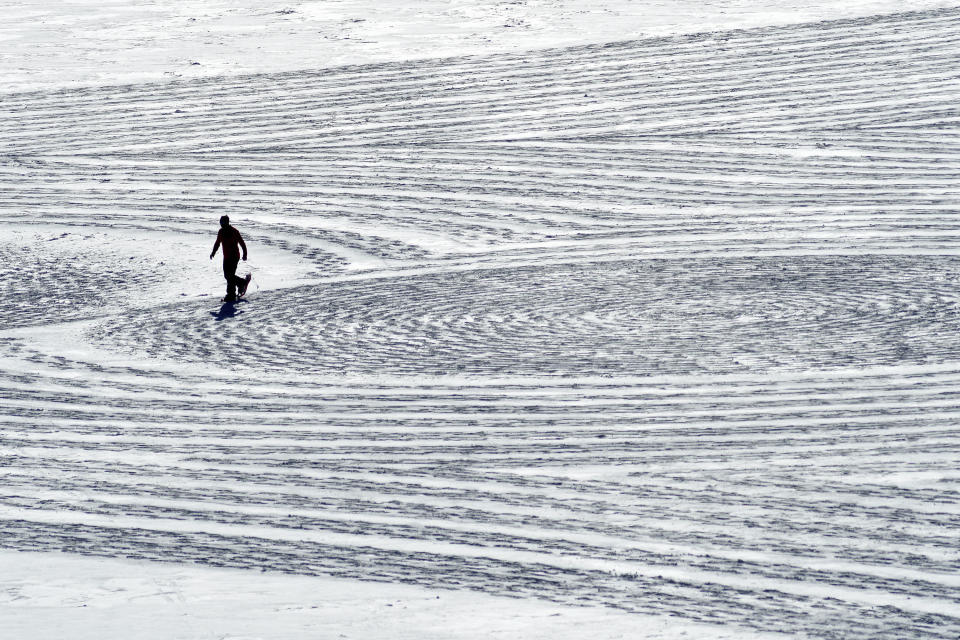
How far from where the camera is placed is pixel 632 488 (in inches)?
412

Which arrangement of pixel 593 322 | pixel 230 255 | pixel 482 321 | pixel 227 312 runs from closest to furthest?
1. pixel 593 322
2. pixel 482 321
3. pixel 227 312
4. pixel 230 255

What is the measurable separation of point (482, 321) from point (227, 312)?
2.51 m

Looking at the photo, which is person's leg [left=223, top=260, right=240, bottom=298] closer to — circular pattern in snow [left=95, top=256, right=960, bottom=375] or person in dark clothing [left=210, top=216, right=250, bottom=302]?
person in dark clothing [left=210, top=216, right=250, bottom=302]

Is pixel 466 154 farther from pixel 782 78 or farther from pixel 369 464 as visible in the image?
pixel 369 464

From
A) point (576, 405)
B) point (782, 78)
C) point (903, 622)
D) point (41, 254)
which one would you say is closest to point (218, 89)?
point (41, 254)

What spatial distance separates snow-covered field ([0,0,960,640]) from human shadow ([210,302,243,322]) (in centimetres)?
11

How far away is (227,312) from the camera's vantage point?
1552cm

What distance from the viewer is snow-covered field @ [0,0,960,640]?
30.1 feet

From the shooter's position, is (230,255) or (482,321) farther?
(230,255)

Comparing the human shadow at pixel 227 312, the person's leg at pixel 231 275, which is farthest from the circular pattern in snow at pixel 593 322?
the person's leg at pixel 231 275

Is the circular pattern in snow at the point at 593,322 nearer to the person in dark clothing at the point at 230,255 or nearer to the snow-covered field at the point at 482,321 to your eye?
the snow-covered field at the point at 482,321

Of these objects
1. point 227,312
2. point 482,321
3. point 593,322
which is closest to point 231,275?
point 227,312

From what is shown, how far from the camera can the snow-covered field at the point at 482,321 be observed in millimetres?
9188

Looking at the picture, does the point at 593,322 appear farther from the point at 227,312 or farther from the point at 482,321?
the point at 227,312
